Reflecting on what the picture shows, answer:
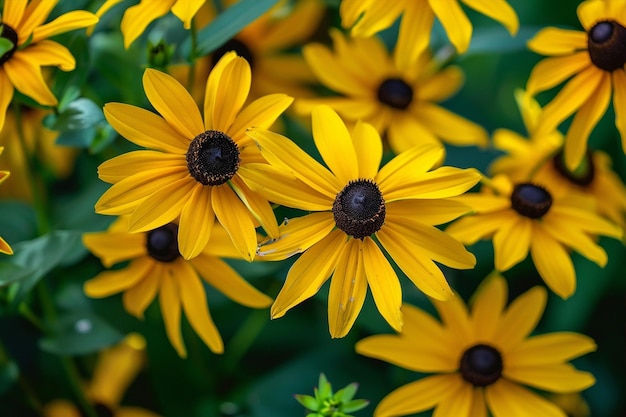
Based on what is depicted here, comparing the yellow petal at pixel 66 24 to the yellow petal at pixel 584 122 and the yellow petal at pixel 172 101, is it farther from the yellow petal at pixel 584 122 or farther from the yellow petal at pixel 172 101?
the yellow petal at pixel 584 122

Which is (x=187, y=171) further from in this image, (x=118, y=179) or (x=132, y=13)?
(x=132, y=13)

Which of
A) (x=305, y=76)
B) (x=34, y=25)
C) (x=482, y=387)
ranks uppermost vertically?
(x=305, y=76)

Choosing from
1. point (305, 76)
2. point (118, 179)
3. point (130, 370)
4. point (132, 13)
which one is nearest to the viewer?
point (118, 179)

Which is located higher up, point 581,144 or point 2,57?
point 581,144

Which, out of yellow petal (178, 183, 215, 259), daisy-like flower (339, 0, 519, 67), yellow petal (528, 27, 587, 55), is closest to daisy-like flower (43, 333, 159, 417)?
→ yellow petal (178, 183, 215, 259)

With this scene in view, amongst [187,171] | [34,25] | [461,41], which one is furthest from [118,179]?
[461,41]

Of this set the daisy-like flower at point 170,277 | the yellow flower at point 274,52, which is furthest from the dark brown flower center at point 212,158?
the yellow flower at point 274,52

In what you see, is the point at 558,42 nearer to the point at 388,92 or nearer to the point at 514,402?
the point at 388,92
